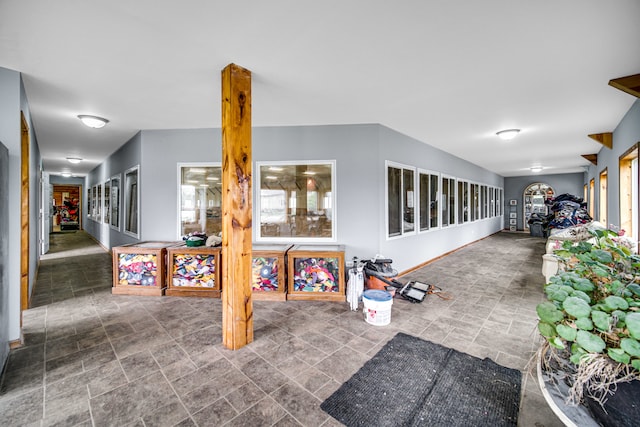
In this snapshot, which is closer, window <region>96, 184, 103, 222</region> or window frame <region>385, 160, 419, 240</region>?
window frame <region>385, 160, 419, 240</region>

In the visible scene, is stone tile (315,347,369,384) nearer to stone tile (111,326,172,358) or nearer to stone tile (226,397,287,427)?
stone tile (226,397,287,427)

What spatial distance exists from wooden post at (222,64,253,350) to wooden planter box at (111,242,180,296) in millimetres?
2081

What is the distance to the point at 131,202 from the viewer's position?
5551mm

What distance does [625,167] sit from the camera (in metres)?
4.23

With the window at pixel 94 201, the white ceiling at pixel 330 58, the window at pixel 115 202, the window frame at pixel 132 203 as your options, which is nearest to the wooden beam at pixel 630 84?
the white ceiling at pixel 330 58

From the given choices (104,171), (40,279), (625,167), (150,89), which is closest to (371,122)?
(150,89)

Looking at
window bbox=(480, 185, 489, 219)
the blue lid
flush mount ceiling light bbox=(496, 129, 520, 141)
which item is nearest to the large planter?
the blue lid

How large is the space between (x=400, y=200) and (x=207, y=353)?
3.93m

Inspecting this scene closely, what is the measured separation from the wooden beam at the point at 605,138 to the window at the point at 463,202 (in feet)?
9.23

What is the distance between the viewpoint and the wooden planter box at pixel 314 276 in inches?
152

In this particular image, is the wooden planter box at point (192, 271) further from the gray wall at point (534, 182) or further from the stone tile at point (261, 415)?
the gray wall at point (534, 182)

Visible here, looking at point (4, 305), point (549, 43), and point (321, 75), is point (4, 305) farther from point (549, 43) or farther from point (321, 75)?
point (549, 43)

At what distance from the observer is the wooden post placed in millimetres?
2590

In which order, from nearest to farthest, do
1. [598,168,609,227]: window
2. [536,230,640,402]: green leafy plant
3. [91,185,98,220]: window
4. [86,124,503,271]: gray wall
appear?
[536,230,640,402]: green leafy plant < [86,124,503,271]: gray wall < [598,168,609,227]: window < [91,185,98,220]: window
